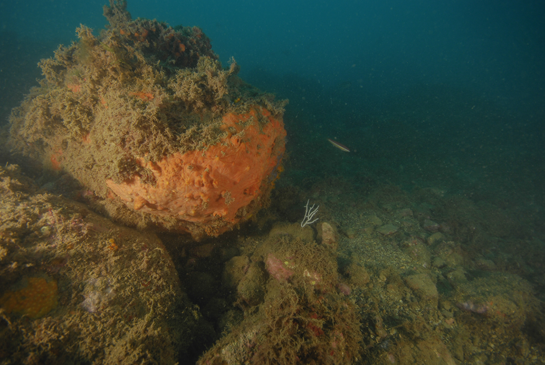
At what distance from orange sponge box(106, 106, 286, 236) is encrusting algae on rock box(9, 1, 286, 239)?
0.02 meters

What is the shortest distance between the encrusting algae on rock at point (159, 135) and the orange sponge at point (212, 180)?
0.05ft

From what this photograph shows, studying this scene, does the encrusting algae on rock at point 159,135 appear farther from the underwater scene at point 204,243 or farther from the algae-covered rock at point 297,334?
the algae-covered rock at point 297,334

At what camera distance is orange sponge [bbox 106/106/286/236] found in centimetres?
302

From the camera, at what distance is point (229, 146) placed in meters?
3.13

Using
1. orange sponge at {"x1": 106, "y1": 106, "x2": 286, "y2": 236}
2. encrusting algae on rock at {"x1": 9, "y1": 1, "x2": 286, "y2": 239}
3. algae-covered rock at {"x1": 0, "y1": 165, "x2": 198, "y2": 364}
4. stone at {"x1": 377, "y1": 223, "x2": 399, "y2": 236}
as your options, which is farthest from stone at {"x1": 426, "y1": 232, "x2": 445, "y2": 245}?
algae-covered rock at {"x1": 0, "y1": 165, "x2": 198, "y2": 364}

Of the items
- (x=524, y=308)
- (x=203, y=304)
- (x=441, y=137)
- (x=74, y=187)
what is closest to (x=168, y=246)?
(x=203, y=304)

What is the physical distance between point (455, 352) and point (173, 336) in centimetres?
455

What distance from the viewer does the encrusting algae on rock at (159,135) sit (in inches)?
116

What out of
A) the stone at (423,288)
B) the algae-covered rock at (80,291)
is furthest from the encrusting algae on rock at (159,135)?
the stone at (423,288)

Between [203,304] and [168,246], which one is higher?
[168,246]

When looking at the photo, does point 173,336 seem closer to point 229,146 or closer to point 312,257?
point 312,257

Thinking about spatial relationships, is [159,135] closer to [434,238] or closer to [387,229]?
[387,229]

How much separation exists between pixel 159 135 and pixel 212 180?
3.14ft

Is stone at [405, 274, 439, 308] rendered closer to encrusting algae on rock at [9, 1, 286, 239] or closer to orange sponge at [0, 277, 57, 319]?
encrusting algae on rock at [9, 1, 286, 239]
